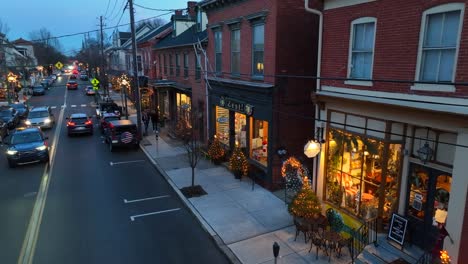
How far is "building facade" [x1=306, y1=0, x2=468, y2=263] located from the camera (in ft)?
24.7

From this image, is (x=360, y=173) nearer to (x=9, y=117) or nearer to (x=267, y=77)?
(x=267, y=77)

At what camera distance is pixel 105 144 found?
2386cm

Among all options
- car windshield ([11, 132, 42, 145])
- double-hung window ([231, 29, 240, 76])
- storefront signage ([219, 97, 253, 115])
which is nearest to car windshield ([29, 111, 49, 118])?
car windshield ([11, 132, 42, 145])

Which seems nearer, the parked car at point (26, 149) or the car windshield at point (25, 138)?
the parked car at point (26, 149)

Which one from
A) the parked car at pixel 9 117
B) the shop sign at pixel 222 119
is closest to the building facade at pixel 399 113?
the shop sign at pixel 222 119

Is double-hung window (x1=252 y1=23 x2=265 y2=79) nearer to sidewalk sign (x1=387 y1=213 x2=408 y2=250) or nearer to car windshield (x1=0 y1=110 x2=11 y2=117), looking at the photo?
sidewalk sign (x1=387 y1=213 x2=408 y2=250)

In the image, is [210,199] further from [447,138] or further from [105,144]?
[105,144]

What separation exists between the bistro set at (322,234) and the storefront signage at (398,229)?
1158 mm

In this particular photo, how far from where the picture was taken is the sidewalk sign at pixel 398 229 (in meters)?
8.77

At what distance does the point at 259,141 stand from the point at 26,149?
1217 centimetres

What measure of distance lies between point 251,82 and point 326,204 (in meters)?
6.11

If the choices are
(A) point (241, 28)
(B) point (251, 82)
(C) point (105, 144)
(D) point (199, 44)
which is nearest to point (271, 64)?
(B) point (251, 82)

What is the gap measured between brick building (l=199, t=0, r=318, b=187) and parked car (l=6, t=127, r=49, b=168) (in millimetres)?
10124

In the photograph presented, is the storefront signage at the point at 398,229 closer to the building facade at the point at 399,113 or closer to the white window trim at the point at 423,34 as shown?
the building facade at the point at 399,113
